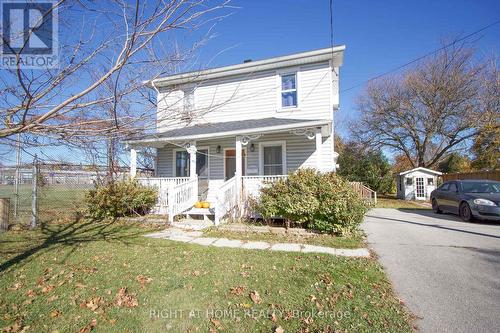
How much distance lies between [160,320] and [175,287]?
78cm

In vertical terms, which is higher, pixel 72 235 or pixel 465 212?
pixel 465 212

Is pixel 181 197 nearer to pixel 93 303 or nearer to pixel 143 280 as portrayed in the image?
pixel 143 280

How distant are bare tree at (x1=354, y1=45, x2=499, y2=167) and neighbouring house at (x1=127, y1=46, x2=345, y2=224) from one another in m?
15.8

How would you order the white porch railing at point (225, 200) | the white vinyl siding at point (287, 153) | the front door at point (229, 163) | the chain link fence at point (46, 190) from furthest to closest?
the front door at point (229, 163) < the white vinyl siding at point (287, 153) < the white porch railing at point (225, 200) < the chain link fence at point (46, 190)

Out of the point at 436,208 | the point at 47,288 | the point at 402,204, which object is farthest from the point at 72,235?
the point at 402,204

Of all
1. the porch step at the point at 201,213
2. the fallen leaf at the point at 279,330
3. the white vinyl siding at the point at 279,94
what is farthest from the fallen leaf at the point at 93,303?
the white vinyl siding at the point at 279,94

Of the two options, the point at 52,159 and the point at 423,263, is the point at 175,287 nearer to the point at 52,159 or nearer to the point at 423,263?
the point at 52,159

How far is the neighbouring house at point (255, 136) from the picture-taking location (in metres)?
9.03

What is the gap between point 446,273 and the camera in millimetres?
4117

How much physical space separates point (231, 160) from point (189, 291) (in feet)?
27.1

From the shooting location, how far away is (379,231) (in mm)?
→ 7605
